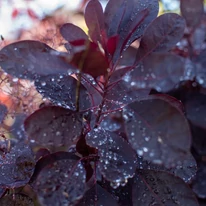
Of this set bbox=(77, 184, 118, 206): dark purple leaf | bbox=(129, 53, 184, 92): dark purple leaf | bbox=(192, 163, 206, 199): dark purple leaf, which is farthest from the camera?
bbox=(192, 163, 206, 199): dark purple leaf

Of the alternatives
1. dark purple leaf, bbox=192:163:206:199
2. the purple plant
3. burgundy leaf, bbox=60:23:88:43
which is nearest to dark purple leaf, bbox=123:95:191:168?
the purple plant

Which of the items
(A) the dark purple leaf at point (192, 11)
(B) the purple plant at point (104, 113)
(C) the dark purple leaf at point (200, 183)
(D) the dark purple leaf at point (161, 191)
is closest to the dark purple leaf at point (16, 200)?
(B) the purple plant at point (104, 113)

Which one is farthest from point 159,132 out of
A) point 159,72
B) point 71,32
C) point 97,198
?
point 71,32

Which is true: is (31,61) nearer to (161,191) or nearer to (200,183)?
(161,191)

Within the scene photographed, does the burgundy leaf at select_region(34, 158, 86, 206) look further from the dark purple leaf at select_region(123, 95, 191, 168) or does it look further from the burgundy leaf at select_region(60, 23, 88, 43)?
the burgundy leaf at select_region(60, 23, 88, 43)

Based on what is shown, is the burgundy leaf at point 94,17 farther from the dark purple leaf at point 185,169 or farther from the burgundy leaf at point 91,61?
the dark purple leaf at point 185,169

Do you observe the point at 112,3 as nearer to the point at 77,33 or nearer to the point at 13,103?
the point at 77,33
